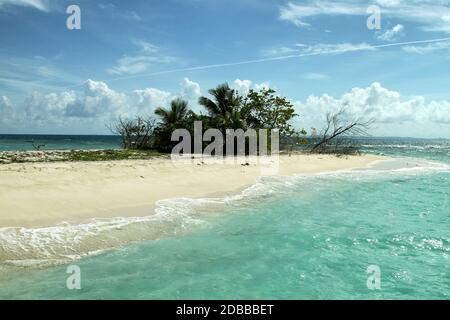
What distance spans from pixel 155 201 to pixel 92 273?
4.73 meters

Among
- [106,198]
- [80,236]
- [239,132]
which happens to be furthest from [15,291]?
[239,132]

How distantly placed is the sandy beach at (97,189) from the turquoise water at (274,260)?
186cm

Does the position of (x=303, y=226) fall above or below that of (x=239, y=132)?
below

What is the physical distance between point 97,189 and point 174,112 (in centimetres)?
1916

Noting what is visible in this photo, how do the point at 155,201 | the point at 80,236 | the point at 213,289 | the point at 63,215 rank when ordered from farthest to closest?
the point at 155,201 → the point at 63,215 → the point at 80,236 → the point at 213,289

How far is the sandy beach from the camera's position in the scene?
8070 millimetres

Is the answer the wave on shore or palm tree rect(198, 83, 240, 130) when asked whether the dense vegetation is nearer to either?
palm tree rect(198, 83, 240, 130)

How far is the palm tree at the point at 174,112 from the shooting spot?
28766 mm

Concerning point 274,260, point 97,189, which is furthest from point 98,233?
point 274,260

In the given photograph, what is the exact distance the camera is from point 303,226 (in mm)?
8984

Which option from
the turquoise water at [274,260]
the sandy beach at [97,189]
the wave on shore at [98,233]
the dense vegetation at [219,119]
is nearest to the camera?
the turquoise water at [274,260]

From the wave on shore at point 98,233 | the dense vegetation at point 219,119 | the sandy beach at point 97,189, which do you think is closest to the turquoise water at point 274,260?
the wave on shore at point 98,233

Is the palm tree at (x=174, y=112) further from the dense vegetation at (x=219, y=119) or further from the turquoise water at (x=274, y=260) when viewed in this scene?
the turquoise water at (x=274, y=260)
